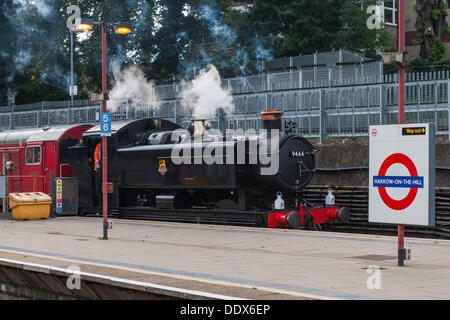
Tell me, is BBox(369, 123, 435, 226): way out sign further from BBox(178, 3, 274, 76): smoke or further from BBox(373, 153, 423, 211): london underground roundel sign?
BBox(178, 3, 274, 76): smoke

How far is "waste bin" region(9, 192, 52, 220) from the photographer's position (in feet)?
70.9

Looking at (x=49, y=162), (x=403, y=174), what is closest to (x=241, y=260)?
(x=403, y=174)

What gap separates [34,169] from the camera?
2464 centimetres

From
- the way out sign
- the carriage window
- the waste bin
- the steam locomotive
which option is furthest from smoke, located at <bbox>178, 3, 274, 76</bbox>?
the way out sign

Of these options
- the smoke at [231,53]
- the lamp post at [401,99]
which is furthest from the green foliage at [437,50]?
the lamp post at [401,99]

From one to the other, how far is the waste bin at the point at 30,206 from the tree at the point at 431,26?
24899 millimetres

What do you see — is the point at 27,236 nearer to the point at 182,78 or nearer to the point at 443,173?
the point at 443,173

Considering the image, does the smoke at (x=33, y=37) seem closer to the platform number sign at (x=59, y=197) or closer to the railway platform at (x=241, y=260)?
the platform number sign at (x=59, y=197)

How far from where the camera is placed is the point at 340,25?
4141 centimetres

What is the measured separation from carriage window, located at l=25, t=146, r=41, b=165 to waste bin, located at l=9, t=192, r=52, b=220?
7.83 ft

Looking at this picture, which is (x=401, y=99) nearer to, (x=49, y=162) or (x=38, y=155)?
(x=49, y=162)

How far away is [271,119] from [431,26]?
76.9 feet

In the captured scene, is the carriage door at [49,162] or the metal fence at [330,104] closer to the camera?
the metal fence at [330,104]

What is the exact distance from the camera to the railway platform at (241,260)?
8867 mm
